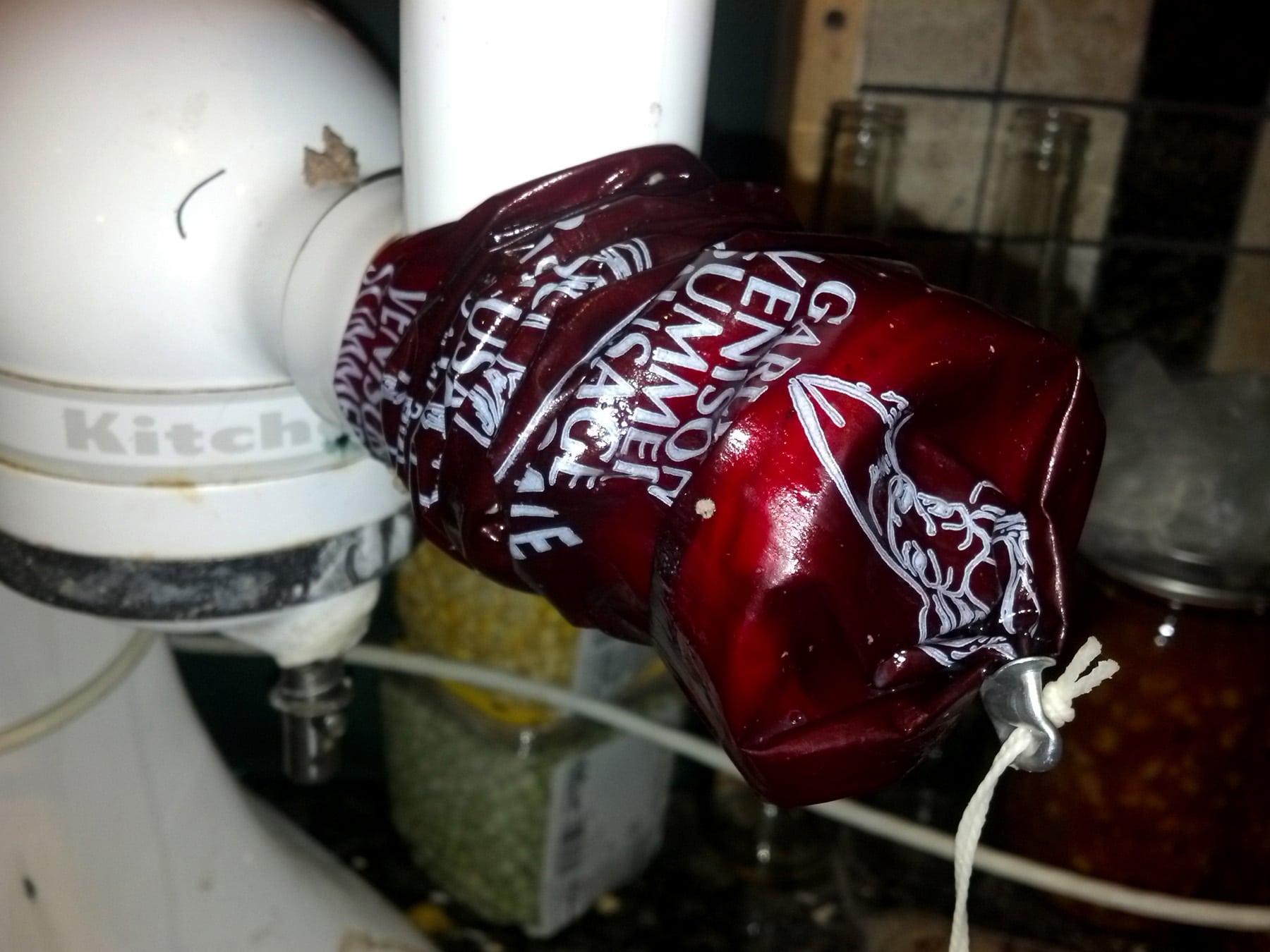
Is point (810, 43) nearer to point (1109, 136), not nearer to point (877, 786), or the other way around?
point (1109, 136)

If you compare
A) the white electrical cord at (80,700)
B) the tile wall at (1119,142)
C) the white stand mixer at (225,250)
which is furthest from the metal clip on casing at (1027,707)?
the tile wall at (1119,142)

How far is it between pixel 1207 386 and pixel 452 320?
50 centimetres

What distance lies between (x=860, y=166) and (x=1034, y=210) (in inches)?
4.1

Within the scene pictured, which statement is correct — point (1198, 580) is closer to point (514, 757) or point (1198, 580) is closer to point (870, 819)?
point (870, 819)

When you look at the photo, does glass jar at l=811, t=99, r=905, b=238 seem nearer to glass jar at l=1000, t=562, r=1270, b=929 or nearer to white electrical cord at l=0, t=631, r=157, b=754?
glass jar at l=1000, t=562, r=1270, b=929

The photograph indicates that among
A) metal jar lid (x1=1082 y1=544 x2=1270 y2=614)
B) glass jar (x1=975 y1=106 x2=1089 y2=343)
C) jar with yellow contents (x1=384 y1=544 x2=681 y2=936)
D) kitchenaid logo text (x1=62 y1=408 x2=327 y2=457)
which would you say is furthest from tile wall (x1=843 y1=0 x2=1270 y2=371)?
kitchenaid logo text (x1=62 y1=408 x2=327 y2=457)

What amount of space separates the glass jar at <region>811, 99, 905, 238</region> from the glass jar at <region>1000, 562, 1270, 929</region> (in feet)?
0.72

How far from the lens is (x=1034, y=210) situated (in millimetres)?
604

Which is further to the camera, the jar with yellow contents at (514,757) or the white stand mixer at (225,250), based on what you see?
the jar with yellow contents at (514,757)

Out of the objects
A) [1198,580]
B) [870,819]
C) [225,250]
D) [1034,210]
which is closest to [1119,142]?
[1034,210]

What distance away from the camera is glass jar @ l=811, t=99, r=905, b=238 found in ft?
1.89

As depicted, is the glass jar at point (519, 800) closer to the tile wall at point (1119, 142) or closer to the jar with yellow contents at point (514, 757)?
the jar with yellow contents at point (514, 757)

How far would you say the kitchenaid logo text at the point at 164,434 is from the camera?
12.8 inches

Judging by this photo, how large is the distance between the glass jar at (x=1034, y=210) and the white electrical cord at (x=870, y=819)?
0.27 meters
